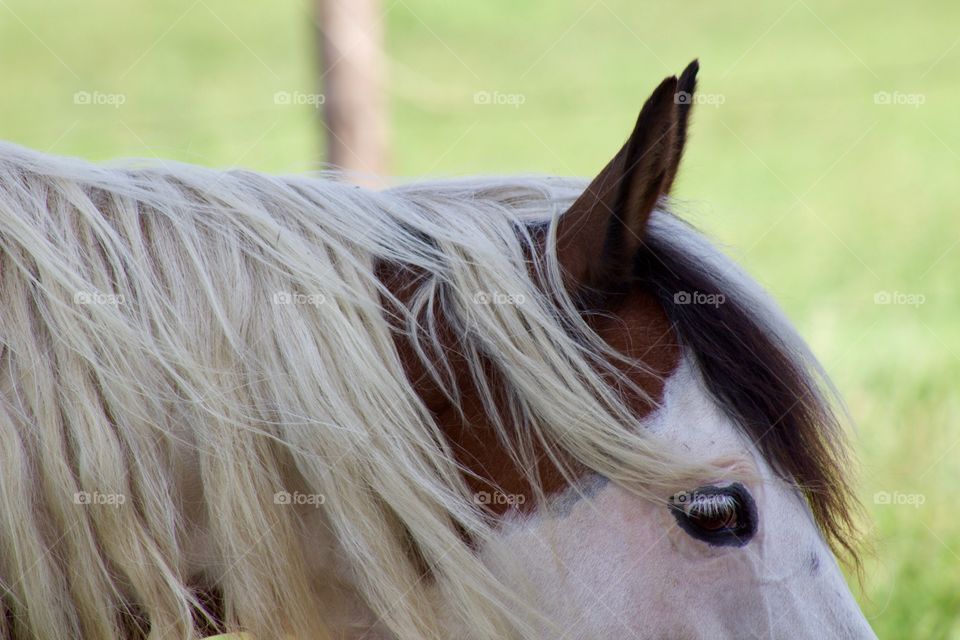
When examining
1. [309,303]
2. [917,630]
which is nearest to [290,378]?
[309,303]

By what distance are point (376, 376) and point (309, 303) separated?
152 millimetres

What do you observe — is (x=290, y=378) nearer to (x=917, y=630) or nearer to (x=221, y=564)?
(x=221, y=564)

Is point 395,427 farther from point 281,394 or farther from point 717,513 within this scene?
point 717,513

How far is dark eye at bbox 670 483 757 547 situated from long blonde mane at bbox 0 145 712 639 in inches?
2.4

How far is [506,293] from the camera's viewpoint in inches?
59.2

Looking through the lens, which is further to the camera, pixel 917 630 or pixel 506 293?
pixel 917 630

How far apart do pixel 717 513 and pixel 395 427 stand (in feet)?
1.64

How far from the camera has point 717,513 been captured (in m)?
1.46

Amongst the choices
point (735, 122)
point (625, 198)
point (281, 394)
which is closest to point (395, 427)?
point (281, 394)

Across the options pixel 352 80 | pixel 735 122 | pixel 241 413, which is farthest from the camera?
pixel 735 122

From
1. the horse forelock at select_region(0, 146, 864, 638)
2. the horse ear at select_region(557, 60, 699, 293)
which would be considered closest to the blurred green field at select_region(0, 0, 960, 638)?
the horse ear at select_region(557, 60, 699, 293)

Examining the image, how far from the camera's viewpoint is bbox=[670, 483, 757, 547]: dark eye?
146cm

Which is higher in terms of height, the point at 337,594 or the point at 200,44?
the point at 200,44

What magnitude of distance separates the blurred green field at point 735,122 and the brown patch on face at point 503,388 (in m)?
0.33
